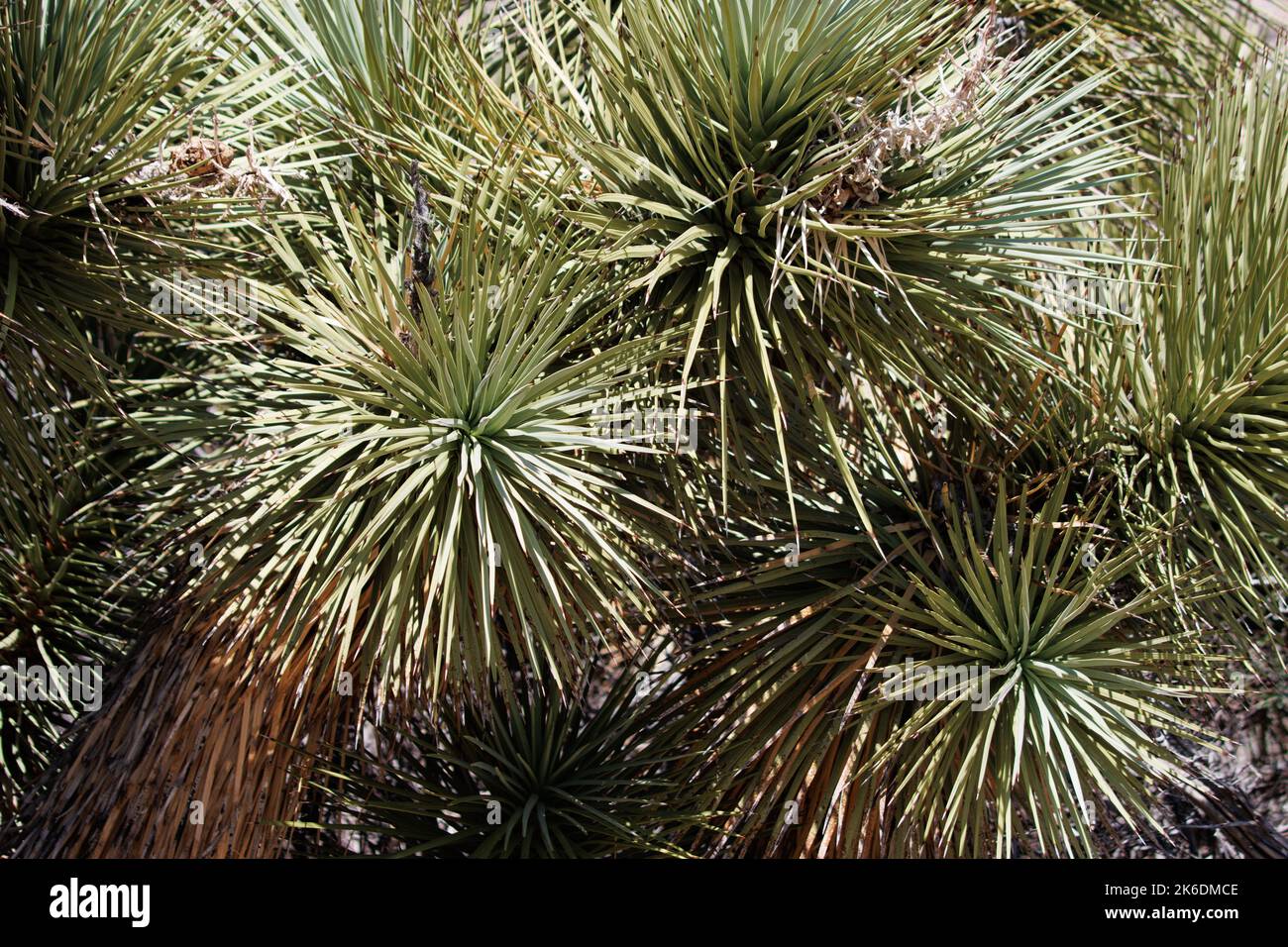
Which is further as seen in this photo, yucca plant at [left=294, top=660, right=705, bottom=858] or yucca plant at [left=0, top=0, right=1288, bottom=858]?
yucca plant at [left=294, top=660, right=705, bottom=858]

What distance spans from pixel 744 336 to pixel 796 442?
0.37 metres

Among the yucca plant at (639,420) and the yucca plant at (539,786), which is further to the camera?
the yucca plant at (539,786)

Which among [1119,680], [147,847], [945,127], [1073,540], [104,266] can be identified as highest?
[945,127]

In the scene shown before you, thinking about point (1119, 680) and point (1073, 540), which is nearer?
point (1119, 680)

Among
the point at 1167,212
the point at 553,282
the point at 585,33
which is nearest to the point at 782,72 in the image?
the point at 585,33

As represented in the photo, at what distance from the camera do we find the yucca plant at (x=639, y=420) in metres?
1.98

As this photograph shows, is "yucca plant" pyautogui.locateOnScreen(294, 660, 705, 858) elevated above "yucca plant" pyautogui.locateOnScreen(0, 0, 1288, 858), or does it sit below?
below

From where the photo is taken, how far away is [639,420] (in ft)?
7.01

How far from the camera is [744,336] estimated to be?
84.4 inches

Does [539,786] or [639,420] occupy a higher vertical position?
[639,420]

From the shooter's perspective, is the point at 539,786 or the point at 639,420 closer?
the point at 639,420

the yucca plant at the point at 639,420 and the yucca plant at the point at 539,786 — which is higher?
the yucca plant at the point at 639,420

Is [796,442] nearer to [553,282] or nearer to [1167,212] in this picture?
[553,282]

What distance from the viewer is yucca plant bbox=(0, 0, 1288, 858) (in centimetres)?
198
